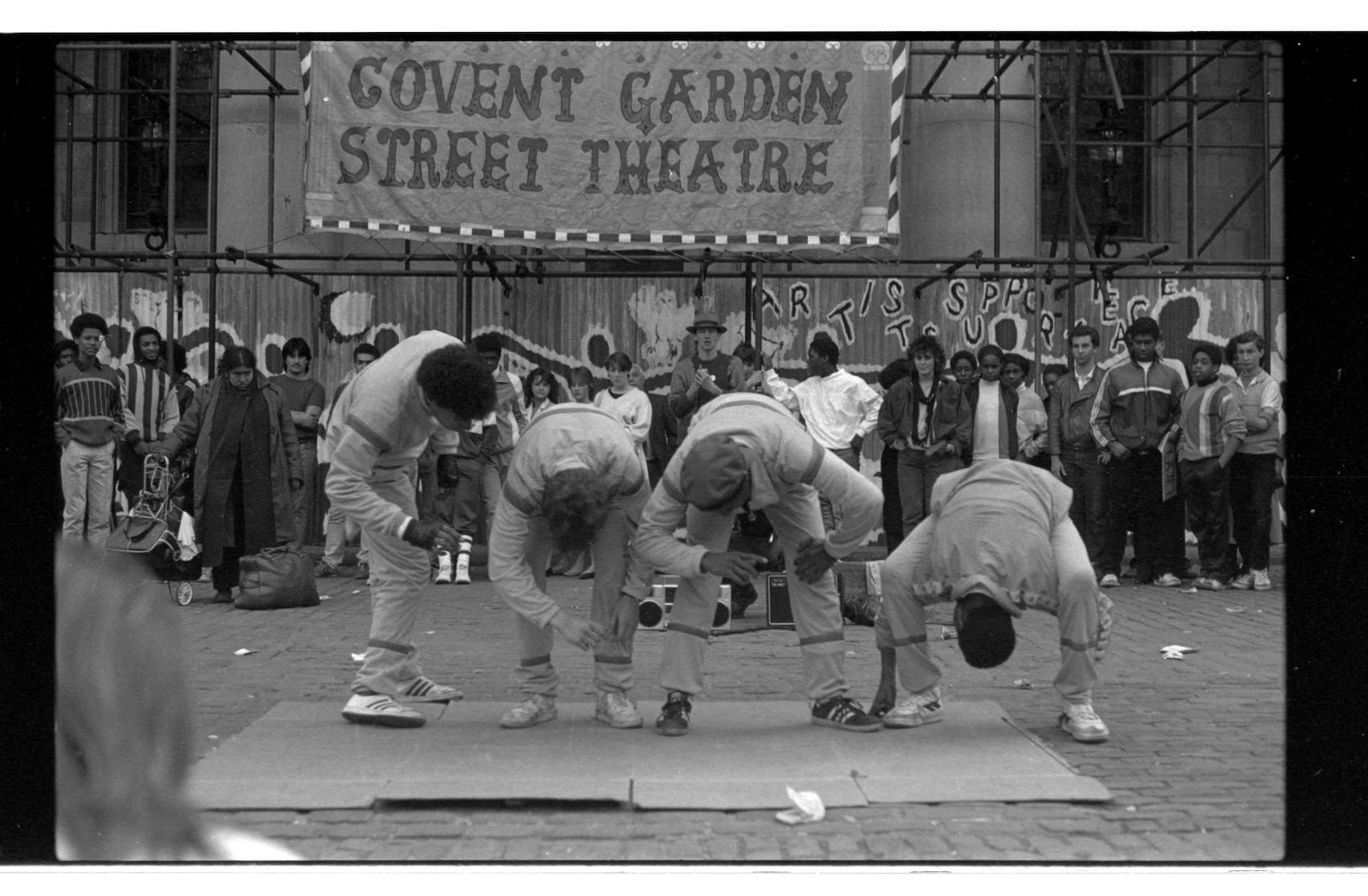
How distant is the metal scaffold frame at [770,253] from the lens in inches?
400

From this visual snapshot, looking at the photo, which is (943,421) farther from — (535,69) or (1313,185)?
(1313,185)

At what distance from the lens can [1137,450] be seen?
9156 mm

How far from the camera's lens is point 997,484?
5059 mm

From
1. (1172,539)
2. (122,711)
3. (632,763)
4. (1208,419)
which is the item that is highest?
(1208,419)

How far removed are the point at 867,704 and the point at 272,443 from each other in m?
4.54

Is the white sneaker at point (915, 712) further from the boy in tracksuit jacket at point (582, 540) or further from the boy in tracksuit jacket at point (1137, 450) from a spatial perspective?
the boy in tracksuit jacket at point (1137, 450)

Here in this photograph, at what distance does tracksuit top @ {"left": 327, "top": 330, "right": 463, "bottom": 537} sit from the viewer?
16.2 ft

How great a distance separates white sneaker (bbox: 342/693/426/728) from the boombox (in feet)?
7.37

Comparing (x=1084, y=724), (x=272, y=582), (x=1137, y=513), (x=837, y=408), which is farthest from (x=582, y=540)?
(x=1137, y=513)

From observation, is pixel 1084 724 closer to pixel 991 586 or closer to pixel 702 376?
pixel 991 586

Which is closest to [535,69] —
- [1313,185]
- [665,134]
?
[665,134]

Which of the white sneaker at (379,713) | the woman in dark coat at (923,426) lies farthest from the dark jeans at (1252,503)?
the white sneaker at (379,713)

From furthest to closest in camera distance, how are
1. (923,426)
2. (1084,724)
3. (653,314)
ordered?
(653,314) → (923,426) → (1084,724)

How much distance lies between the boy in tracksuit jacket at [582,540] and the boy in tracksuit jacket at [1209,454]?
203 inches
